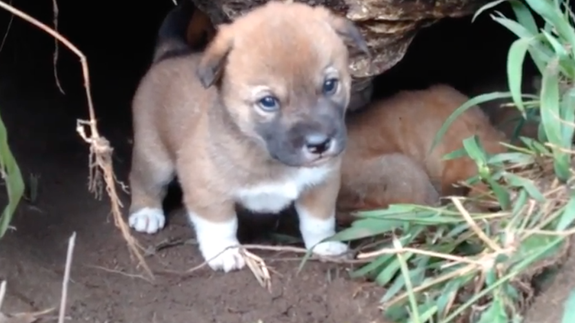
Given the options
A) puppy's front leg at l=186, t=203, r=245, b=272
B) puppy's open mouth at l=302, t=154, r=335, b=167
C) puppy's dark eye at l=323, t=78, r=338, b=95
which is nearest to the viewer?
puppy's open mouth at l=302, t=154, r=335, b=167

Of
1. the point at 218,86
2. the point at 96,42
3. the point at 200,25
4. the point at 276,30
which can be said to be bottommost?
the point at 96,42

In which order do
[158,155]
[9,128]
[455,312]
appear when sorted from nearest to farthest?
[455,312] → [158,155] → [9,128]

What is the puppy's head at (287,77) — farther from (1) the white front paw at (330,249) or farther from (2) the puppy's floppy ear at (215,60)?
(1) the white front paw at (330,249)

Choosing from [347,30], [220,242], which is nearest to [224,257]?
[220,242]

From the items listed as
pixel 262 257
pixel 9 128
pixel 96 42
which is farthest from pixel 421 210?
pixel 96 42

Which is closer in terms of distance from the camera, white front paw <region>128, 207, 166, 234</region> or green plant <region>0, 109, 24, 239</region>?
green plant <region>0, 109, 24, 239</region>

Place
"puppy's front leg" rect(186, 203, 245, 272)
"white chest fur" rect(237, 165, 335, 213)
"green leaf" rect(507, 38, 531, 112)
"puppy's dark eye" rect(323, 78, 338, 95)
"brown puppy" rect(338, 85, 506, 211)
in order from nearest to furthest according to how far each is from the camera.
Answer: "green leaf" rect(507, 38, 531, 112) → "puppy's dark eye" rect(323, 78, 338, 95) → "white chest fur" rect(237, 165, 335, 213) → "puppy's front leg" rect(186, 203, 245, 272) → "brown puppy" rect(338, 85, 506, 211)

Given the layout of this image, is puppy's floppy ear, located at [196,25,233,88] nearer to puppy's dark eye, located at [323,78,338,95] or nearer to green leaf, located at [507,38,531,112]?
puppy's dark eye, located at [323,78,338,95]

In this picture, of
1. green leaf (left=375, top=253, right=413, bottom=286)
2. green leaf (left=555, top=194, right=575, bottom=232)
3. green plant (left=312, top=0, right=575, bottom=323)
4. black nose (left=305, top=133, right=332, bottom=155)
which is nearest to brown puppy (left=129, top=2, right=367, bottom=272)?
black nose (left=305, top=133, right=332, bottom=155)

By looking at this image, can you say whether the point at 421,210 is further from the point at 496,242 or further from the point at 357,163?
the point at 357,163
